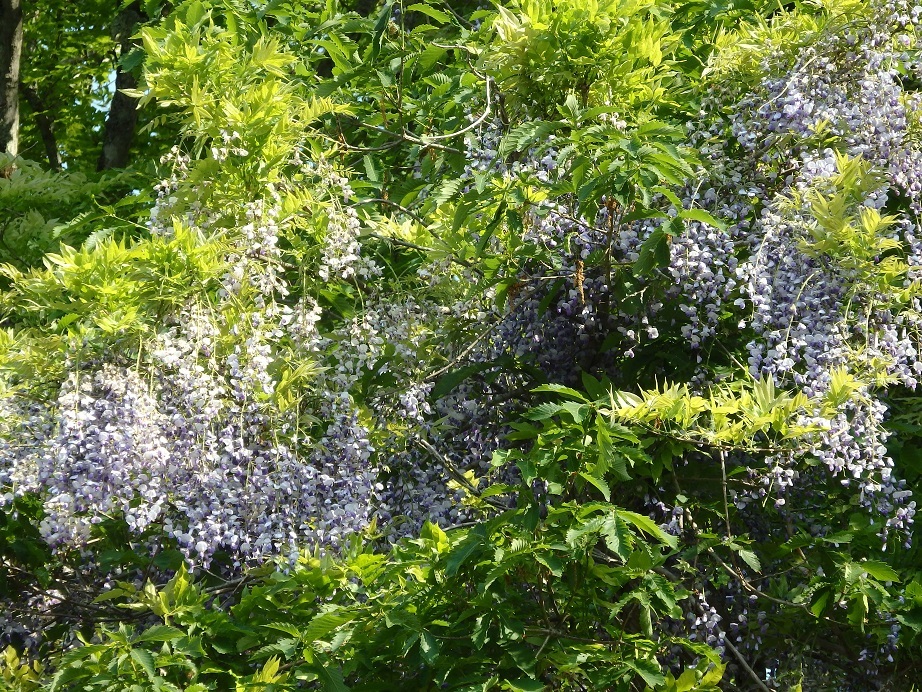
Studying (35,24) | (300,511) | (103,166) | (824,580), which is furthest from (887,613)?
(35,24)

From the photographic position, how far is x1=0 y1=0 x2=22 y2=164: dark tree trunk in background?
8312 millimetres

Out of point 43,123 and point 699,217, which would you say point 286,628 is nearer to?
point 699,217

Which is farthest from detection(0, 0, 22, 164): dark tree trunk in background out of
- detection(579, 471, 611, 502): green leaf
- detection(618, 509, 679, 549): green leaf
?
detection(618, 509, 679, 549): green leaf

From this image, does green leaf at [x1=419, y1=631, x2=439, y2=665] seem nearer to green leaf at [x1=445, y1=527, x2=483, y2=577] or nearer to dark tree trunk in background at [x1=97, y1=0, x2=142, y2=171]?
green leaf at [x1=445, y1=527, x2=483, y2=577]

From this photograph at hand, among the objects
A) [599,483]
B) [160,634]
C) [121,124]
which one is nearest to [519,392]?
[599,483]

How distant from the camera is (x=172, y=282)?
366 cm

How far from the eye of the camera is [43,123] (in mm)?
10836

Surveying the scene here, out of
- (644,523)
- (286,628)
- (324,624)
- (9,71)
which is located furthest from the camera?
(9,71)

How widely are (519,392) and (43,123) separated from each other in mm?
8122

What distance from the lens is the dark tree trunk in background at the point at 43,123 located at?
424 inches

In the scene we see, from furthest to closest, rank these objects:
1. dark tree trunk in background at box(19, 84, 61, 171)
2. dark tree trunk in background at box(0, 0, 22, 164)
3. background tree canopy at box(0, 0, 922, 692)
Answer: dark tree trunk in background at box(19, 84, 61, 171) < dark tree trunk in background at box(0, 0, 22, 164) < background tree canopy at box(0, 0, 922, 692)

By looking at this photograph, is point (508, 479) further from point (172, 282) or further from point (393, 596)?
point (172, 282)

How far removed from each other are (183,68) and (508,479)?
6.01 feet

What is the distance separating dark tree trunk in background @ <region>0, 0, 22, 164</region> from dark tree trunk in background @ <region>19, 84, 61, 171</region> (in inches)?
92.3
